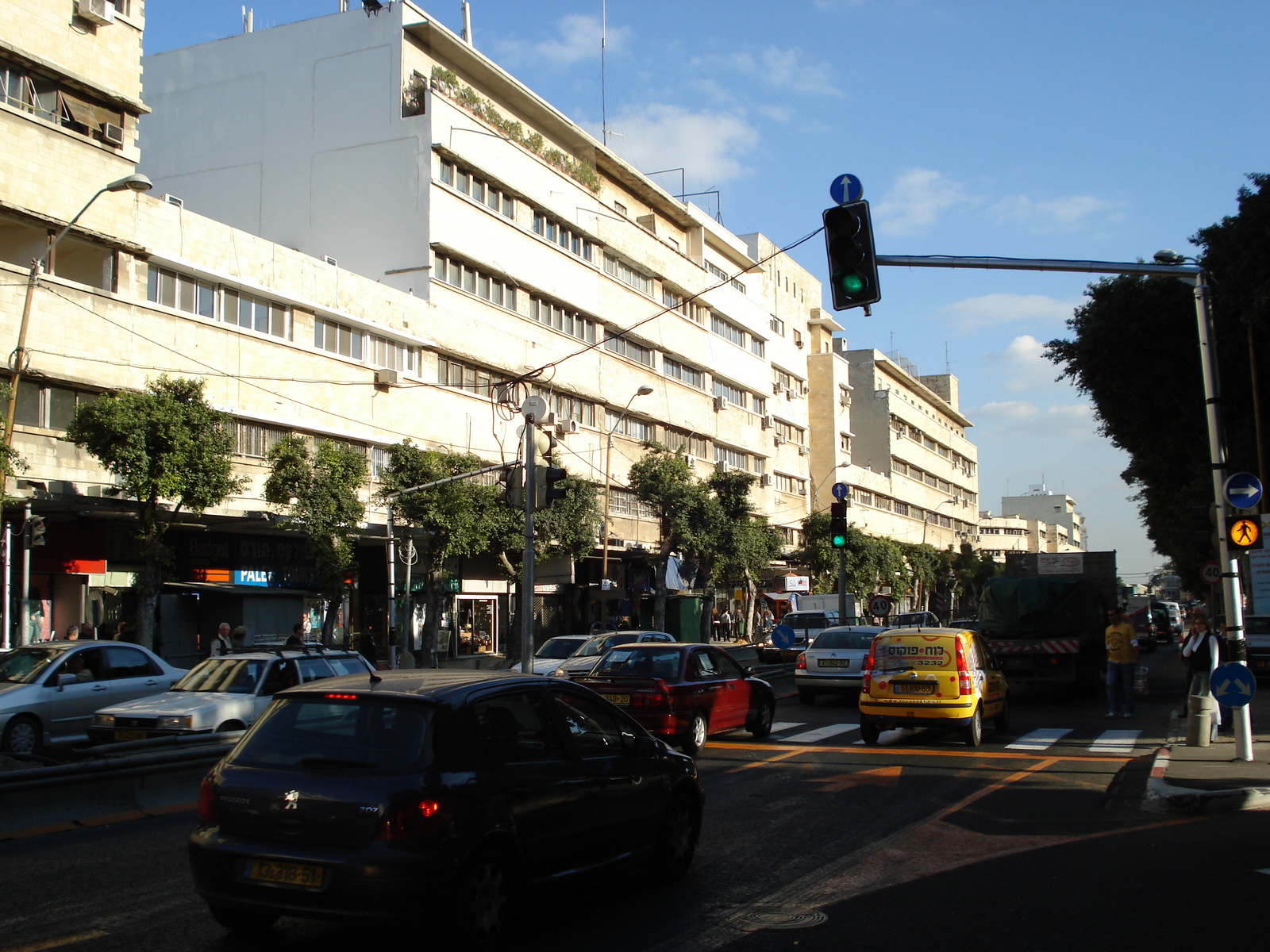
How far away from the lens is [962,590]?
102938 millimetres

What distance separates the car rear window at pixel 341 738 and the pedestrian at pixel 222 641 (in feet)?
64.5

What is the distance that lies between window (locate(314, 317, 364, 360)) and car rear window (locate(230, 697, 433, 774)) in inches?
1110

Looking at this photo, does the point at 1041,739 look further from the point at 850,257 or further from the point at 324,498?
the point at 324,498

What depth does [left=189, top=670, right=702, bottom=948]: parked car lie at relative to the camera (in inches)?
207

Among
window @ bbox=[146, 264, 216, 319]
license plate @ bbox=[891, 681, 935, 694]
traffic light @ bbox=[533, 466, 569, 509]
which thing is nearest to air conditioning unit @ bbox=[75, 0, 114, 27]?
window @ bbox=[146, 264, 216, 319]

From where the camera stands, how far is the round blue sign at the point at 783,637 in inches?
1014

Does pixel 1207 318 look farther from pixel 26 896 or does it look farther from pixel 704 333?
pixel 704 333

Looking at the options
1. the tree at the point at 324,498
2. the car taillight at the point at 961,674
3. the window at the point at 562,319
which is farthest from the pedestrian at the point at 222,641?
the window at the point at 562,319

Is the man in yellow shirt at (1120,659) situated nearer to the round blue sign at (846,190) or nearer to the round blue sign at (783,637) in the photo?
the round blue sign at (783,637)

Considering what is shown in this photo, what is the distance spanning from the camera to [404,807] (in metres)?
5.31

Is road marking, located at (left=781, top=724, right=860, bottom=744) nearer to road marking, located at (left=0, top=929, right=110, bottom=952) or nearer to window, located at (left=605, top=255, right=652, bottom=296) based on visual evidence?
road marking, located at (left=0, top=929, right=110, bottom=952)

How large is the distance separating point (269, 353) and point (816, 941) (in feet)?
91.7

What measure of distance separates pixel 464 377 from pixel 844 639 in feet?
69.6

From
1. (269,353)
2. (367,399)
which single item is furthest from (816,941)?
(367,399)
